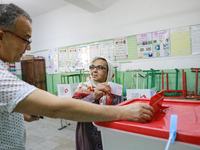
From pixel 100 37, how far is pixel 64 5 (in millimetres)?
1858

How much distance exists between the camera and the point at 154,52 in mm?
3312

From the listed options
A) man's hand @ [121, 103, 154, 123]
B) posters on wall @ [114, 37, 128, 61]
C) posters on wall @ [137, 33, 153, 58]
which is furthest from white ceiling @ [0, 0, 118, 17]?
man's hand @ [121, 103, 154, 123]

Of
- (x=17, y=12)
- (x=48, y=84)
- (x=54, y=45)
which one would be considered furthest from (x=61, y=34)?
(x=17, y=12)

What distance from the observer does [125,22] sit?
3639 millimetres

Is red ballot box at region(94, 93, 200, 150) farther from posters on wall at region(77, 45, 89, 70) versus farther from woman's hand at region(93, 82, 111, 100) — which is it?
posters on wall at region(77, 45, 89, 70)

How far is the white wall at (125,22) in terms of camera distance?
2973 millimetres

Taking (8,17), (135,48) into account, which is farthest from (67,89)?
(8,17)

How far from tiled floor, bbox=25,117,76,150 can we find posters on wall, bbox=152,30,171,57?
2.63 meters

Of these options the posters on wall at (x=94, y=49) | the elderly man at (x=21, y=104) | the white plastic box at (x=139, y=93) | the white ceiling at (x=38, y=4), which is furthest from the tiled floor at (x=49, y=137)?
the white ceiling at (x=38, y=4)

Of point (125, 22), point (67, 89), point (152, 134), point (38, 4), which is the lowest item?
point (67, 89)

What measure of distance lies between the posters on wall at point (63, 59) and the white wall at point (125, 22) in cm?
21

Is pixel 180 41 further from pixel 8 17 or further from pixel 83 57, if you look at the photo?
pixel 8 17

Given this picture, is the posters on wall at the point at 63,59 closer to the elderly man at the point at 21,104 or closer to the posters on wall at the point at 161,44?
the posters on wall at the point at 161,44

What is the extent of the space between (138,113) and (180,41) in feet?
9.90
